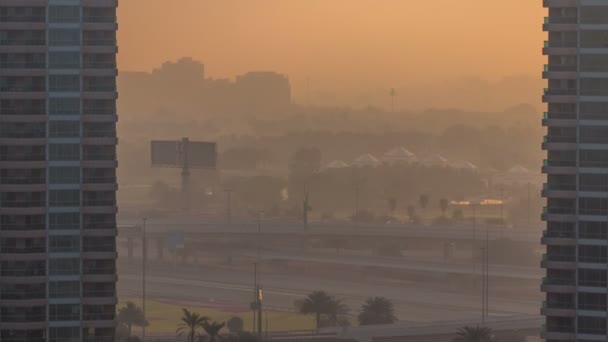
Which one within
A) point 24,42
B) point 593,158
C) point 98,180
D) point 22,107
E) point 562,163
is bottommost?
point 98,180

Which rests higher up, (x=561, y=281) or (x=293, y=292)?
(x=561, y=281)

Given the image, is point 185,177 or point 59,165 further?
point 185,177

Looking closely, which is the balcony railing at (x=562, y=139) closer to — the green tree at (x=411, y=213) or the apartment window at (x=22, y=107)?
the apartment window at (x=22, y=107)

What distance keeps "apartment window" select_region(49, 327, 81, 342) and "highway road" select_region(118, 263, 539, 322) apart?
44510 millimetres

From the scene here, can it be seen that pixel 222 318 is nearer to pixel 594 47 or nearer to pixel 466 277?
pixel 466 277

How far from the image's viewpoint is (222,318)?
94.9 metres

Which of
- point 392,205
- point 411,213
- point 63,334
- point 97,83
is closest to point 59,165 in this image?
point 97,83

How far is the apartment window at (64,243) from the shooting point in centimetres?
5412

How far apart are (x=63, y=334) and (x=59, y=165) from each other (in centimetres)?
532

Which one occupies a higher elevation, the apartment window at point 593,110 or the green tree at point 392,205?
the apartment window at point 593,110

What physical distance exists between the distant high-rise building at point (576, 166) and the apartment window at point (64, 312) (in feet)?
47.9

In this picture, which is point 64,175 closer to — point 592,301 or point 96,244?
point 96,244

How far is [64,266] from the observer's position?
54.1 metres

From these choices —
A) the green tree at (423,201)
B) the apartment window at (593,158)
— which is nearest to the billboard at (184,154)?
the green tree at (423,201)
